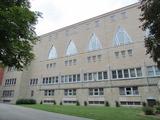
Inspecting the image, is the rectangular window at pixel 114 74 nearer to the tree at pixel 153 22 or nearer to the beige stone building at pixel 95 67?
the beige stone building at pixel 95 67

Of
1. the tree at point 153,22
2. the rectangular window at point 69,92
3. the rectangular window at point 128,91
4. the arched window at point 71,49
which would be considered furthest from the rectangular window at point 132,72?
the tree at point 153,22

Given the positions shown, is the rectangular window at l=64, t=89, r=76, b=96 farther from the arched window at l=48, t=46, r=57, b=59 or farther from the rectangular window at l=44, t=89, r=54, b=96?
the arched window at l=48, t=46, r=57, b=59

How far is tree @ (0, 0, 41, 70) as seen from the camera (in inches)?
373

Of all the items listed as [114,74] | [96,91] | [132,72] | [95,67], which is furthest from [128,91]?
[95,67]

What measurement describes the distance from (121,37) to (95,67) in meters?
7.73

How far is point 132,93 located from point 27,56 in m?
22.7

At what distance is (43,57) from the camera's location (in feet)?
164

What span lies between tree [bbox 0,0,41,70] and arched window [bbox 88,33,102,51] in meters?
25.7

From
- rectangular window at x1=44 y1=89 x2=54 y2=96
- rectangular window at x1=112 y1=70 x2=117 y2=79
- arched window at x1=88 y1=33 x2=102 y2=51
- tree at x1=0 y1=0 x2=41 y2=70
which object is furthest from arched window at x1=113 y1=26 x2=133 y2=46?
tree at x1=0 y1=0 x2=41 y2=70

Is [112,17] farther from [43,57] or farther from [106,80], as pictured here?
[43,57]

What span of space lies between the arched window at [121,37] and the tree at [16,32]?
24.4 meters

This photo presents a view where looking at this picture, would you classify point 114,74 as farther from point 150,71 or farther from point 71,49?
point 71,49

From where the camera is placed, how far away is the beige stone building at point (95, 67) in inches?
1235

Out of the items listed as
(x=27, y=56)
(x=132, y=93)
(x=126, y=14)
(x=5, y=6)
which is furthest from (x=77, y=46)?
(x=5, y=6)
